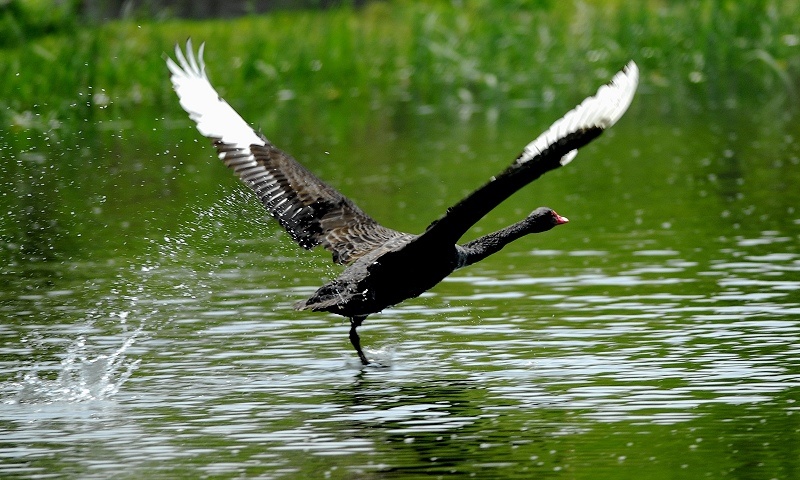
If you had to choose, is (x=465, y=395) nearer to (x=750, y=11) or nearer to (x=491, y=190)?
(x=491, y=190)

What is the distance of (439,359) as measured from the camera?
9773 mm

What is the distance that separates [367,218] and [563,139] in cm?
282

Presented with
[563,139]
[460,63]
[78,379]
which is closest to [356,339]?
[78,379]

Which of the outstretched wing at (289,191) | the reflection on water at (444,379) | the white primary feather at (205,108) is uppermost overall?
the white primary feather at (205,108)

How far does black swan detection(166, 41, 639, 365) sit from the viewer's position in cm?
828

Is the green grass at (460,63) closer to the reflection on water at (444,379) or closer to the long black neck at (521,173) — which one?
the reflection on water at (444,379)

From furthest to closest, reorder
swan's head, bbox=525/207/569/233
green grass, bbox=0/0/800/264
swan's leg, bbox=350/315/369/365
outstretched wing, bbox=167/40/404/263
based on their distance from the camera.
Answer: green grass, bbox=0/0/800/264 < outstretched wing, bbox=167/40/404/263 < swan's head, bbox=525/207/569/233 < swan's leg, bbox=350/315/369/365

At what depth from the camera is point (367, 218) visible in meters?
10.8

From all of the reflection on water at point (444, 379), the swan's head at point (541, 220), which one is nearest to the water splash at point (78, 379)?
the reflection on water at point (444, 379)

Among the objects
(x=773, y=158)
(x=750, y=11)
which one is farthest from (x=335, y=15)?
(x=773, y=158)

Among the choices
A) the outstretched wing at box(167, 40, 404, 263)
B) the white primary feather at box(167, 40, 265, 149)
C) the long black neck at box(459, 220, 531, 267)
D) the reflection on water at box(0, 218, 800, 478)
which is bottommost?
the reflection on water at box(0, 218, 800, 478)

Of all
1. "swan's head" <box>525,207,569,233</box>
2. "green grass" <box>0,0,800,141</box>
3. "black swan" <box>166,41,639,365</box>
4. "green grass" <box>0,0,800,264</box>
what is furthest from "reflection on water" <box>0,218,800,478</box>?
"green grass" <box>0,0,800,141</box>

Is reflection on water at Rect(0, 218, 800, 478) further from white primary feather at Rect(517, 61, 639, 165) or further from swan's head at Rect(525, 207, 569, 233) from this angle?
white primary feather at Rect(517, 61, 639, 165)

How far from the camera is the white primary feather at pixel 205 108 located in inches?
440
